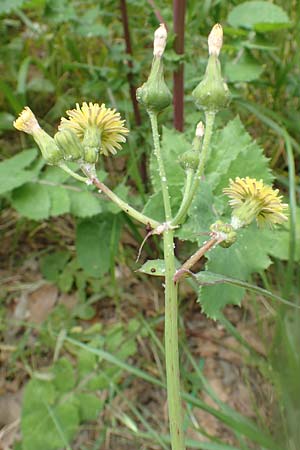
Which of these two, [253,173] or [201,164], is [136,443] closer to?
[253,173]

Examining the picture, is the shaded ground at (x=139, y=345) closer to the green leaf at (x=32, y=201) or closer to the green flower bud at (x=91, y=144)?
the green leaf at (x=32, y=201)

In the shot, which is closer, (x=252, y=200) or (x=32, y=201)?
→ (x=252, y=200)

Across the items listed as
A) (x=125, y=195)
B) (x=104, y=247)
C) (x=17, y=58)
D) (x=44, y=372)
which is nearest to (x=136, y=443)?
(x=44, y=372)

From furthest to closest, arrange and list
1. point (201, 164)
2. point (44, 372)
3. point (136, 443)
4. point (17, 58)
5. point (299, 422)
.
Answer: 1. point (17, 58)
2. point (44, 372)
3. point (136, 443)
4. point (201, 164)
5. point (299, 422)

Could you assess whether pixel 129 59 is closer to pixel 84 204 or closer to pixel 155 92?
→ pixel 84 204

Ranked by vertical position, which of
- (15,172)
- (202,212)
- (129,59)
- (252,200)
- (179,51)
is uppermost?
(129,59)

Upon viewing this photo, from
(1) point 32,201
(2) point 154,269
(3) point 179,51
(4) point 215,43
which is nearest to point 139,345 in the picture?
(1) point 32,201

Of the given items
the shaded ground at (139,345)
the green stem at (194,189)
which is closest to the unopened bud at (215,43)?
the green stem at (194,189)
